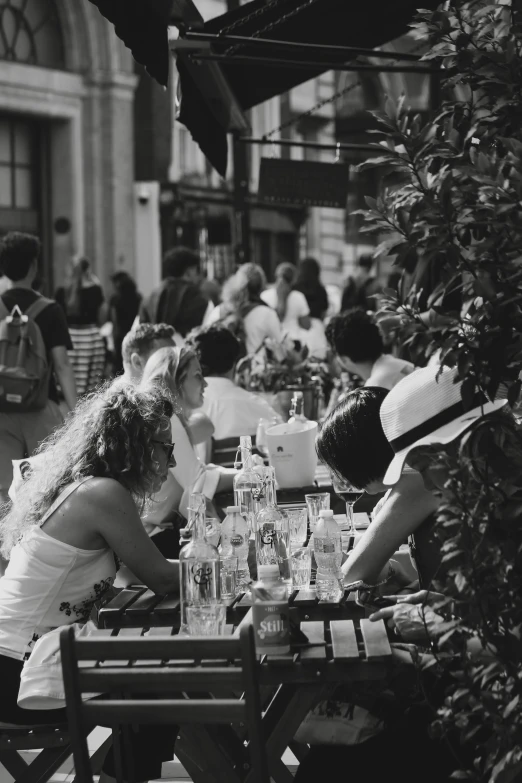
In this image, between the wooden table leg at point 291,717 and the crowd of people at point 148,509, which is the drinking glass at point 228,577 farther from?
the wooden table leg at point 291,717

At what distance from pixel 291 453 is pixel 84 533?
1.90 m

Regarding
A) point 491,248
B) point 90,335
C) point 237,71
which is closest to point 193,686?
point 491,248

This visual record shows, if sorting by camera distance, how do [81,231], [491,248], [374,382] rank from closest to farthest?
1. [491,248]
2. [374,382]
3. [81,231]

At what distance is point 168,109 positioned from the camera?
62.3 ft

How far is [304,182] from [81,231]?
31.4 ft

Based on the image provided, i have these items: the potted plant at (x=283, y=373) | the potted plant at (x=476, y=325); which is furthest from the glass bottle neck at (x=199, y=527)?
the potted plant at (x=283, y=373)

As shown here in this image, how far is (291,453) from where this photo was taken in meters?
4.94

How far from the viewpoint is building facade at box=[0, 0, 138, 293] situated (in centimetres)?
1611

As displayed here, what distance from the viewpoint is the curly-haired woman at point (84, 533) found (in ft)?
10.2

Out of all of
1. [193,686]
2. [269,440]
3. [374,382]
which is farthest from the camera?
[374,382]

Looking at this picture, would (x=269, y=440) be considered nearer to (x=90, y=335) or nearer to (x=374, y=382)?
(x=374, y=382)

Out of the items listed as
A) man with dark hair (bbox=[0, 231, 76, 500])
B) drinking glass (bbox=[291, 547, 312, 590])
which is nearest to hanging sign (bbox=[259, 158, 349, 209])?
man with dark hair (bbox=[0, 231, 76, 500])

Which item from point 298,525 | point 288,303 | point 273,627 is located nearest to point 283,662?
point 273,627

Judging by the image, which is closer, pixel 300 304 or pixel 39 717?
pixel 39 717
